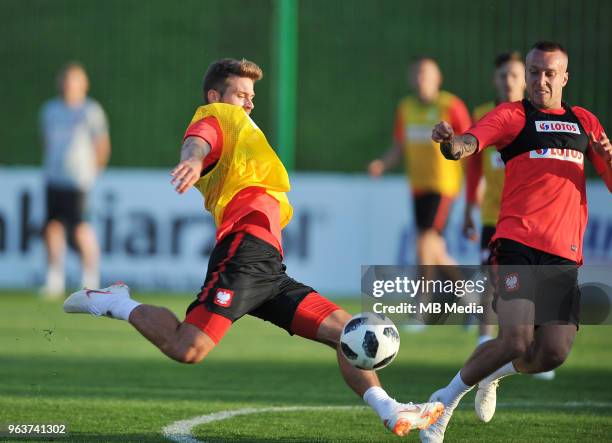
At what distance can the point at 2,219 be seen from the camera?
16250 millimetres

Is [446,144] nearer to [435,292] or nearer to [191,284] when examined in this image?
[435,292]

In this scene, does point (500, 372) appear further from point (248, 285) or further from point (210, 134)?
point (210, 134)

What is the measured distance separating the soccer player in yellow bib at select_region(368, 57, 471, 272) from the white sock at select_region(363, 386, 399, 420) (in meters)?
6.61

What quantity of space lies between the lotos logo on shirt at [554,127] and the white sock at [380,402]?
1.71 meters

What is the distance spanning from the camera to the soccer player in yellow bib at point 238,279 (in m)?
6.04

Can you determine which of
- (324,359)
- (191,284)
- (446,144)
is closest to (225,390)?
(324,359)

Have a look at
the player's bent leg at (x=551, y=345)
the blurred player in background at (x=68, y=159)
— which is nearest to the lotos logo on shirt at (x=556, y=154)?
the player's bent leg at (x=551, y=345)

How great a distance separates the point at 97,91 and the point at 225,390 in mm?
11950

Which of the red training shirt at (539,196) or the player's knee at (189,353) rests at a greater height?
the red training shirt at (539,196)

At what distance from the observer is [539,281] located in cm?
643

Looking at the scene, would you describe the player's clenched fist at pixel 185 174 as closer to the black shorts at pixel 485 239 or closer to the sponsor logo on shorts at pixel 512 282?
the sponsor logo on shorts at pixel 512 282

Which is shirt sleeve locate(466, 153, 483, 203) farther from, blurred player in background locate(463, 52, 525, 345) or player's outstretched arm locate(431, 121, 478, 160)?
player's outstretched arm locate(431, 121, 478, 160)

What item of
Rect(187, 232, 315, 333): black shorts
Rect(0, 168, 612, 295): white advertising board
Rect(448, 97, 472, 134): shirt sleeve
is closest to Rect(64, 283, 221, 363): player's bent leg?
Rect(187, 232, 315, 333): black shorts

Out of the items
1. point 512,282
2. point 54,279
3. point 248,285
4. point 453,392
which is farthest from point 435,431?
point 54,279
